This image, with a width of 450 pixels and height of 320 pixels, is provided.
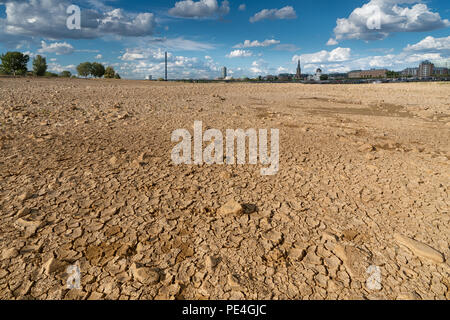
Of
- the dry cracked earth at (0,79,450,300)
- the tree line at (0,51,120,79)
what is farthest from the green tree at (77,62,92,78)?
the dry cracked earth at (0,79,450,300)

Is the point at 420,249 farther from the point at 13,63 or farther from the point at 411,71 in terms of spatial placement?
the point at 411,71

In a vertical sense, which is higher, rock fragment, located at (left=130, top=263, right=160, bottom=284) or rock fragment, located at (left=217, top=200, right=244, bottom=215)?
rock fragment, located at (left=217, top=200, right=244, bottom=215)

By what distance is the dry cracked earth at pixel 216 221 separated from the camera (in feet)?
7.32

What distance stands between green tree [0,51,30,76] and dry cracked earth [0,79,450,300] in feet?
167

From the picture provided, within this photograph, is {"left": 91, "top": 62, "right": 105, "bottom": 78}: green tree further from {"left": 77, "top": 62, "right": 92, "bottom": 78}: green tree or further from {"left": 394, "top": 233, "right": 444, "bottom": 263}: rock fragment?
{"left": 394, "top": 233, "right": 444, "bottom": 263}: rock fragment

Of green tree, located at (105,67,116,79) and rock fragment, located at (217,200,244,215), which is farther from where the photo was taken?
green tree, located at (105,67,116,79)

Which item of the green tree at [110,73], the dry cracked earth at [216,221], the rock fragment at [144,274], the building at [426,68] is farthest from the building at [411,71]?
the rock fragment at [144,274]

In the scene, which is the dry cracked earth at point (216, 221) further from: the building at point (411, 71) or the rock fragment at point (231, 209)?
the building at point (411, 71)

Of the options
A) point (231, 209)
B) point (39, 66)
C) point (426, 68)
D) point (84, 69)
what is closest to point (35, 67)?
point (39, 66)

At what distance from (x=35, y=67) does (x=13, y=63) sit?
17.1ft

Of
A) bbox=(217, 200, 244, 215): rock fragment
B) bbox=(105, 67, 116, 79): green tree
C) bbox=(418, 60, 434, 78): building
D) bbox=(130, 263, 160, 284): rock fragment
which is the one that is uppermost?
bbox=(418, 60, 434, 78): building

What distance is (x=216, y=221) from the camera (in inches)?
122

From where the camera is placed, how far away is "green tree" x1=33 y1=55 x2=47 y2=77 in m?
46.8
